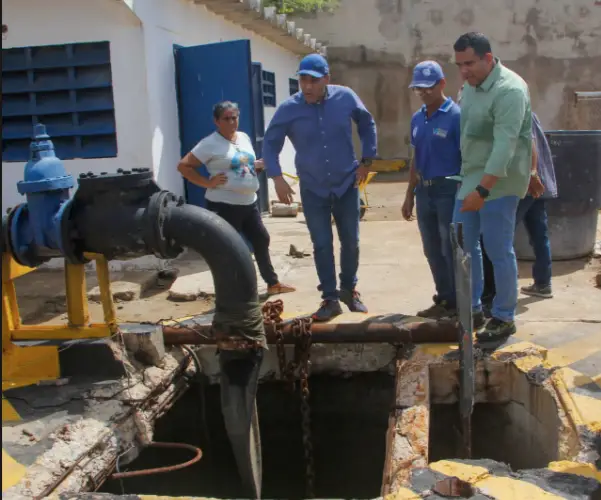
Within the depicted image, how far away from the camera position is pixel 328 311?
474cm

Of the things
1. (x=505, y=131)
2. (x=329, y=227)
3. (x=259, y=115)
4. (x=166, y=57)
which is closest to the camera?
(x=505, y=131)

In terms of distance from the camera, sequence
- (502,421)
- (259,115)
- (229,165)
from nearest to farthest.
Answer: (502,421), (229,165), (259,115)

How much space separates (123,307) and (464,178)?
3.12 metres

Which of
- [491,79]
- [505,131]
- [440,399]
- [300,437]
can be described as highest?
[491,79]

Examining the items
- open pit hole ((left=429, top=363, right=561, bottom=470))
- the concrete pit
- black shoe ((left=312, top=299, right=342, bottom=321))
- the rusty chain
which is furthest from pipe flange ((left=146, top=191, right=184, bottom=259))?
open pit hole ((left=429, top=363, right=561, bottom=470))

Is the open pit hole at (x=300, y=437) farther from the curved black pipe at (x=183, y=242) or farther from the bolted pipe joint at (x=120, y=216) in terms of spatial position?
the bolted pipe joint at (x=120, y=216)

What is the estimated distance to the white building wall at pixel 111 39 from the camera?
6.95m

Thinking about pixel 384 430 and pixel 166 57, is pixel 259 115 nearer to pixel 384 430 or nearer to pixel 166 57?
pixel 166 57

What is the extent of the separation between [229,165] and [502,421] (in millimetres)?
2674

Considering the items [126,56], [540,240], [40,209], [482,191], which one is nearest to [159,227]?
[40,209]

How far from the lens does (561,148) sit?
6.54 metres

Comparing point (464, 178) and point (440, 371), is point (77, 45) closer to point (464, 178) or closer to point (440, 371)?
point (464, 178)

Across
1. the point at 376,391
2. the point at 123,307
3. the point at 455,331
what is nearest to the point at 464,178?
the point at 455,331

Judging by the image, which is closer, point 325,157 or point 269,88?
point 325,157
